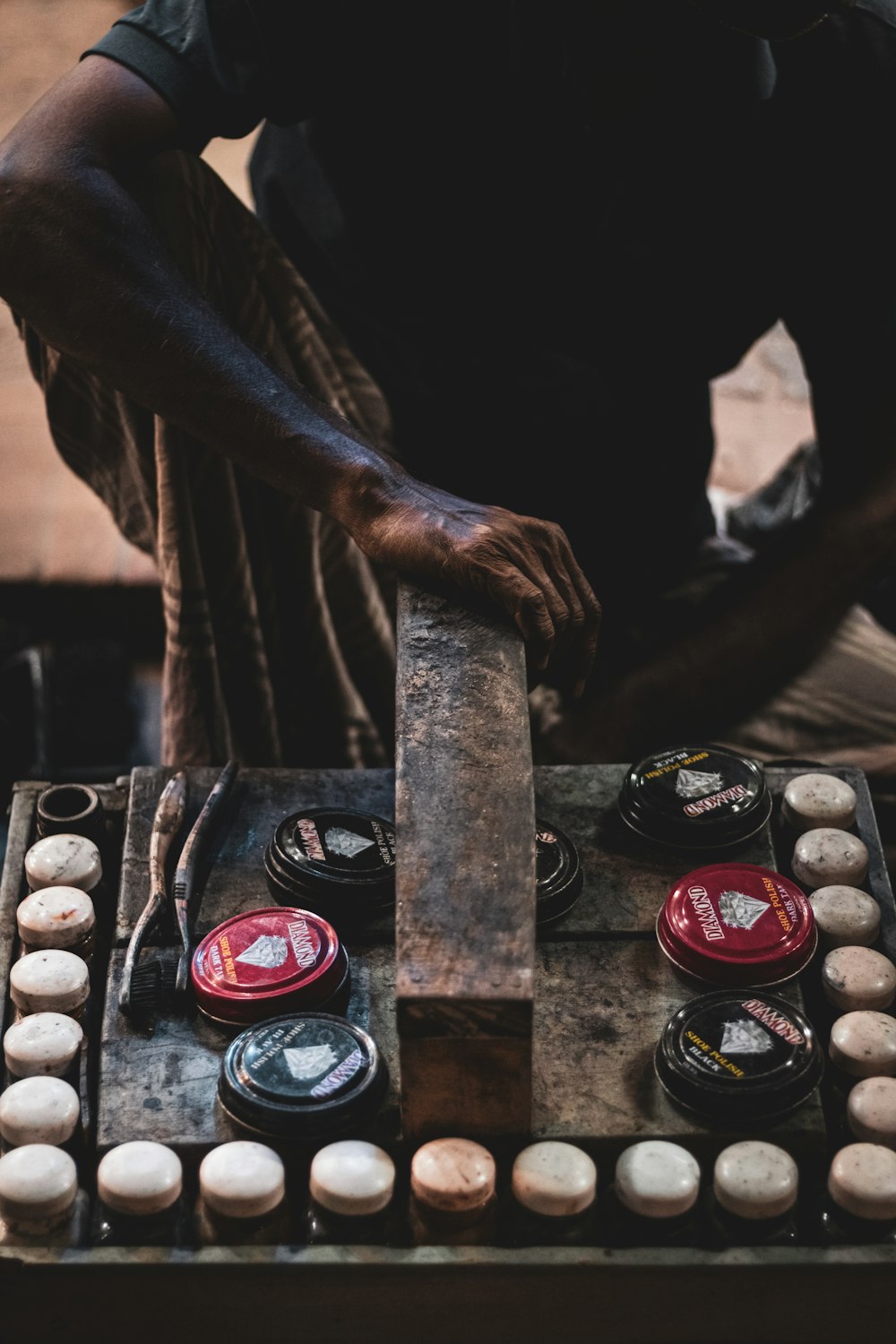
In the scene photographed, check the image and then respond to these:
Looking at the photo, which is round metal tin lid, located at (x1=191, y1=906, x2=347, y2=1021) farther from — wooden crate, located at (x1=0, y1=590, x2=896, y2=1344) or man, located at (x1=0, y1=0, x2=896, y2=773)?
man, located at (x1=0, y1=0, x2=896, y2=773)

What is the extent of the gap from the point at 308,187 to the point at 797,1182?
4.78ft

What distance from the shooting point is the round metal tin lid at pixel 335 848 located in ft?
4.37

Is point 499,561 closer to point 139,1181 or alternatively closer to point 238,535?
point 238,535

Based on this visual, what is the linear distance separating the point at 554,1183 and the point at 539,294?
1251mm

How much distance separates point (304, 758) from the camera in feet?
6.31

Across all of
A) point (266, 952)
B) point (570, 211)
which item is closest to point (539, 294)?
point (570, 211)

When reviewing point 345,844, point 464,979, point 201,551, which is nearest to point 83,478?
point 201,551

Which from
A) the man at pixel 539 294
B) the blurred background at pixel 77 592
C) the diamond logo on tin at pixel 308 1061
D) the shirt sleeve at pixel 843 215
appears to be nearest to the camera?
the diamond logo on tin at pixel 308 1061

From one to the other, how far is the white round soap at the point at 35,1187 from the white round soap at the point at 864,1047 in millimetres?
634

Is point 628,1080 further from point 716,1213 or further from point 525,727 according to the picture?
point 525,727

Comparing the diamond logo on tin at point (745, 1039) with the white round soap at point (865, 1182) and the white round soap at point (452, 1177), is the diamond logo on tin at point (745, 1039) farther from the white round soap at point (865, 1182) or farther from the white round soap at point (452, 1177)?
the white round soap at point (452, 1177)

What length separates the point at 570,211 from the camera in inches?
73.4

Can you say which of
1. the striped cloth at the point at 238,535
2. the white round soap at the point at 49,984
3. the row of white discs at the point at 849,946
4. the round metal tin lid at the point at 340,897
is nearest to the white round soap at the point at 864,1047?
the row of white discs at the point at 849,946

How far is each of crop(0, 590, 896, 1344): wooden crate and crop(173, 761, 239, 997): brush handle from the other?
32 mm
